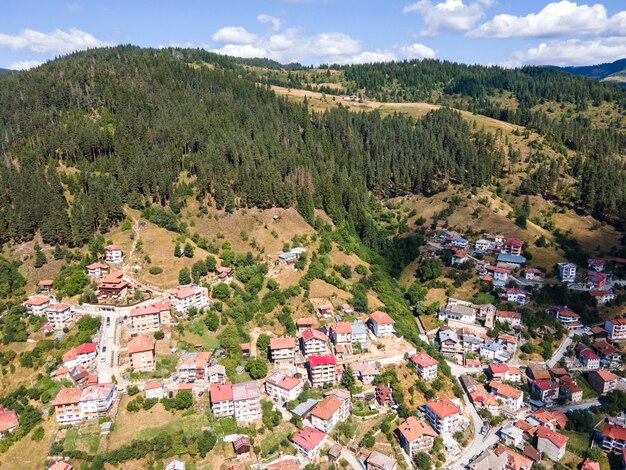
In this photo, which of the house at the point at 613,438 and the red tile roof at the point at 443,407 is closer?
the house at the point at 613,438

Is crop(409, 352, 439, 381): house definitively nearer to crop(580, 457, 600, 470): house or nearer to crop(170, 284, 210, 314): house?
crop(580, 457, 600, 470): house

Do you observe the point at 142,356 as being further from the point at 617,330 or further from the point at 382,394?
the point at 617,330

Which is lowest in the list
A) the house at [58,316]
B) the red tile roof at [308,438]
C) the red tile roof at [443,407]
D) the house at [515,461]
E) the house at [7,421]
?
the house at [515,461]

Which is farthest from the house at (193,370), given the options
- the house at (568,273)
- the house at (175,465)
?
the house at (568,273)

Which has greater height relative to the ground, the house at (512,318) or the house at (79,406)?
the house at (79,406)

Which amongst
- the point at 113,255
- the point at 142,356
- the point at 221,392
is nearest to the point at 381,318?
the point at 221,392

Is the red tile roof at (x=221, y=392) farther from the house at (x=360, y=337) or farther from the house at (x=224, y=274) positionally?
the house at (x=224, y=274)

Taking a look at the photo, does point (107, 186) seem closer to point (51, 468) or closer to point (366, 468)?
point (51, 468)
